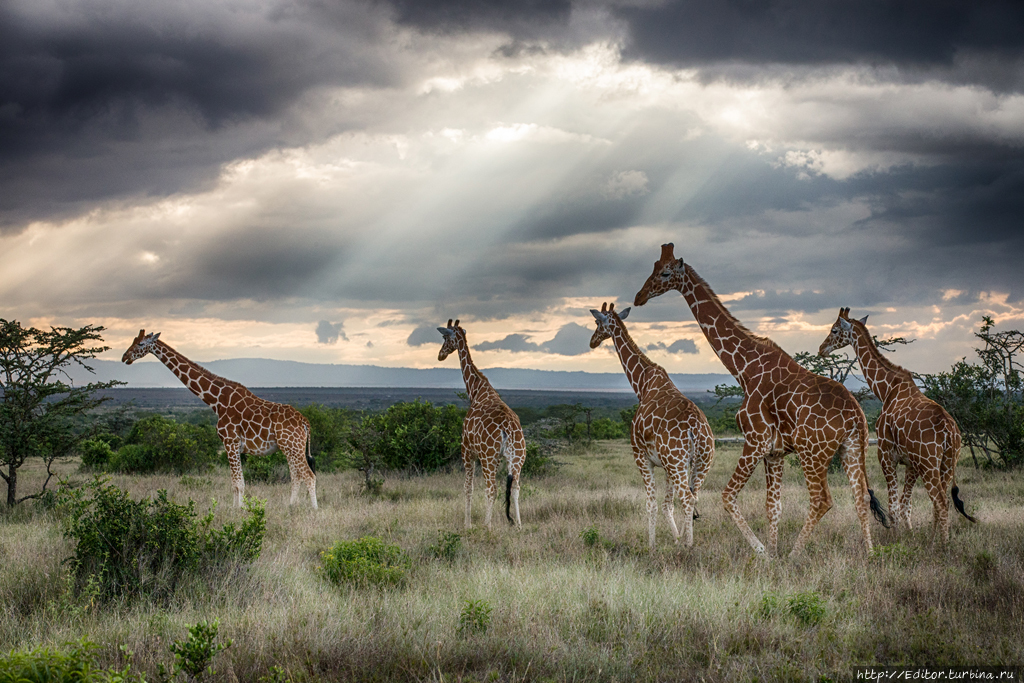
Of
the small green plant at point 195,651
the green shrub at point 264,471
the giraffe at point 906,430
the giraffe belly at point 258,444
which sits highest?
the giraffe at point 906,430

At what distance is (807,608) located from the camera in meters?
6.52

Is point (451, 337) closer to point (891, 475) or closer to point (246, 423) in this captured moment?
point (246, 423)

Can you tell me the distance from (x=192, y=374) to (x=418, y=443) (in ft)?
22.7

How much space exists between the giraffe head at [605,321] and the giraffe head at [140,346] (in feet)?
→ 32.7

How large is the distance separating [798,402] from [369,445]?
1236 centimetres

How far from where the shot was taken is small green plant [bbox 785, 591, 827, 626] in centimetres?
639

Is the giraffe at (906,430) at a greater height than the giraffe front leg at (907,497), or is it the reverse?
the giraffe at (906,430)

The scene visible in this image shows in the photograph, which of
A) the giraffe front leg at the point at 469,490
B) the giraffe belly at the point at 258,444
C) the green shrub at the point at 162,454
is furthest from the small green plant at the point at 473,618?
the green shrub at the point at 162,454

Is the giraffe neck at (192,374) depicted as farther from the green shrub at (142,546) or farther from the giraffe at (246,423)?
the green shrub at (142,546)

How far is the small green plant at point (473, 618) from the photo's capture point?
19.8ft

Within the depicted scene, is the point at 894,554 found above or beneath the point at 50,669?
beneath

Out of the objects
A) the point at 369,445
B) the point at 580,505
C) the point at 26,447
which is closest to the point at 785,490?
the point at 580,505

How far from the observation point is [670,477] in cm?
960

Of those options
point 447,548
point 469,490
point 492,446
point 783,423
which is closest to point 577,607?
point 447,548
